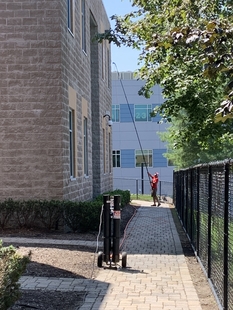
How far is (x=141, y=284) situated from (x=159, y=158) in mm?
44828

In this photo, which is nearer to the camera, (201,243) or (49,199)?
(201,243)

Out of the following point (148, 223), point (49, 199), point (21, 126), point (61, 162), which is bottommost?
point (148, 223)

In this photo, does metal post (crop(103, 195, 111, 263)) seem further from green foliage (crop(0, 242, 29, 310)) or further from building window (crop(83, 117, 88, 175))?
building window (crop(83, 117, 88, 175))

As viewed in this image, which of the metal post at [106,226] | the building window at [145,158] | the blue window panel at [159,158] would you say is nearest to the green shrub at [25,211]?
the metal post at [106,226]

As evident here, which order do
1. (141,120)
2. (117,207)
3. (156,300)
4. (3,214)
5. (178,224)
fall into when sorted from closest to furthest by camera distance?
(156,300) → (117,207) → (3,214) → (178,224) → (141,120)

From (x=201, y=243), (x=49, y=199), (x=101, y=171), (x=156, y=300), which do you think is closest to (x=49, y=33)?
(x=49, y=199)

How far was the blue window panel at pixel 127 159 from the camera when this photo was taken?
52531 millimetres

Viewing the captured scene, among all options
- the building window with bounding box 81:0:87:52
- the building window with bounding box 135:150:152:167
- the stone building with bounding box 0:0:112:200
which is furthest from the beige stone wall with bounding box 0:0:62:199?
the building window with bounding box 135:150:152:167

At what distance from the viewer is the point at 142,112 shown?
5184cm

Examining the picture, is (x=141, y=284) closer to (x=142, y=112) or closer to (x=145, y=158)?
(x=142, y=112)

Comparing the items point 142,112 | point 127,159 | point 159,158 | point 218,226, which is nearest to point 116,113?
point 142,112

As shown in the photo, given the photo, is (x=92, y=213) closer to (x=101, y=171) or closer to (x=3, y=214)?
(x=3, y=214)

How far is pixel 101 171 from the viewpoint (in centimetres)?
2305

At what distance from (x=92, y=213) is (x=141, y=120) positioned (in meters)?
39.0
